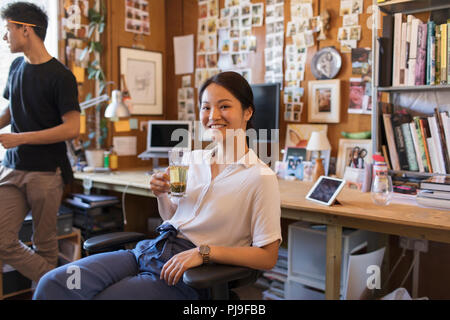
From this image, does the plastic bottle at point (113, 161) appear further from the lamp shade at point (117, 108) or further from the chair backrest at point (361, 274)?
the chair backrest at point (361, 274)

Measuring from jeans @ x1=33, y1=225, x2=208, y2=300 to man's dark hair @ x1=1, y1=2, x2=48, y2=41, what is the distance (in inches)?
50.8

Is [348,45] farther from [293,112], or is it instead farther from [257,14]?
[257,14]

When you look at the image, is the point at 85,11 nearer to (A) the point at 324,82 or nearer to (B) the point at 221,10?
(B) the point at 221,10

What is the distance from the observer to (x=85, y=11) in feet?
10.6

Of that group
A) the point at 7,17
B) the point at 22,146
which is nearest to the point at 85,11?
the point at 7,17

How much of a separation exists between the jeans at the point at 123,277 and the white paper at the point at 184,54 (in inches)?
98.0

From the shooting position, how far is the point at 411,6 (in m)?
2.23

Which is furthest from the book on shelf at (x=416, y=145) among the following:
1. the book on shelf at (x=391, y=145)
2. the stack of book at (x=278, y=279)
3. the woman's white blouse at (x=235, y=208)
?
the woman's white blouse at (x=235, y=208)

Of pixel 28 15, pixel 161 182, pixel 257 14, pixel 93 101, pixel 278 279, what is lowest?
pixel 278 279

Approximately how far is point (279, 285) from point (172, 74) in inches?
87.2

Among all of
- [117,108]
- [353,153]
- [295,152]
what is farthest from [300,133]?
[117,108]

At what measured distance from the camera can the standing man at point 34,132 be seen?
1.98m

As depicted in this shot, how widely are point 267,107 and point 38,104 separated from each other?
1.54 m

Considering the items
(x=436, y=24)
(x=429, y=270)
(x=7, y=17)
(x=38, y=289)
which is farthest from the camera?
(x=429, y=270)
